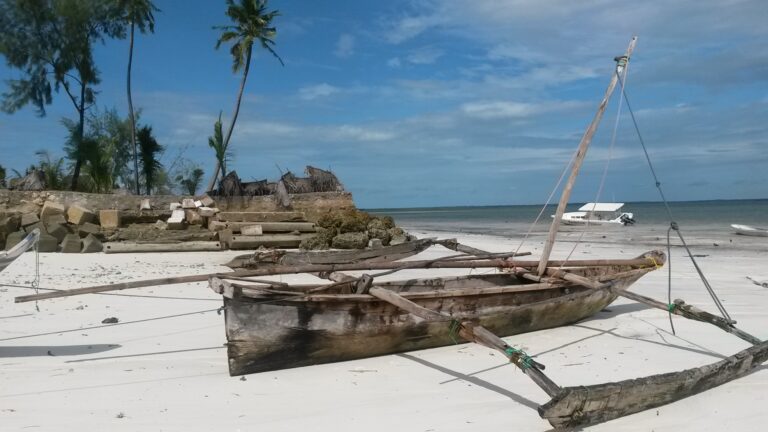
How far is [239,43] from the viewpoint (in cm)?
2522

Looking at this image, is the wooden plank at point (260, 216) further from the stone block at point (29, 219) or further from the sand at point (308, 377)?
the sand at point (308, 377)

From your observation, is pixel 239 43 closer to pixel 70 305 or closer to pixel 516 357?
pixel 70 305

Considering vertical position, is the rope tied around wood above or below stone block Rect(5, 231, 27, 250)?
below

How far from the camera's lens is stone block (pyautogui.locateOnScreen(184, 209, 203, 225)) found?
14.9m

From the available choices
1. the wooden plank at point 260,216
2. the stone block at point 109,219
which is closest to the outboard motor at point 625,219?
the wooden plank at point 260,216

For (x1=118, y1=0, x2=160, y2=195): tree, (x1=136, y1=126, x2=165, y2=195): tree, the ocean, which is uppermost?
(x1=118, y1=0, x2=160, y2=195): tree

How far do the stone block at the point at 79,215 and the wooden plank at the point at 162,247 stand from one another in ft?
4.45

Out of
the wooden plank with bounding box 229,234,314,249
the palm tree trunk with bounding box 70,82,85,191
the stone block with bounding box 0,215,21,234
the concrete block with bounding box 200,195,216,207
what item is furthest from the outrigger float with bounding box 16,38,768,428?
the palm tree trunk with bounding box 70,82,85,191

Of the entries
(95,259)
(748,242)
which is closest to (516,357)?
(95,259)

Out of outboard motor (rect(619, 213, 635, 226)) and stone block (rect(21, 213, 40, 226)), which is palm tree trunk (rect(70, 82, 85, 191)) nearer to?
stone block (rect(21, 213, 40, 226))

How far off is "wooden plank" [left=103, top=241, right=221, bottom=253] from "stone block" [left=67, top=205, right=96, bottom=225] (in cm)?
136

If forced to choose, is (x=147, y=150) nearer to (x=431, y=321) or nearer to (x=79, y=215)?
(x=79, y=215)

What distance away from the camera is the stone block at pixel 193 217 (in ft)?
49.0

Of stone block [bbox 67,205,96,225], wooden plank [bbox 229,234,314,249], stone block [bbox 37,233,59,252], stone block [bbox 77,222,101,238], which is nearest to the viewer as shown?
stone block [bbox 37,233,59,252]
